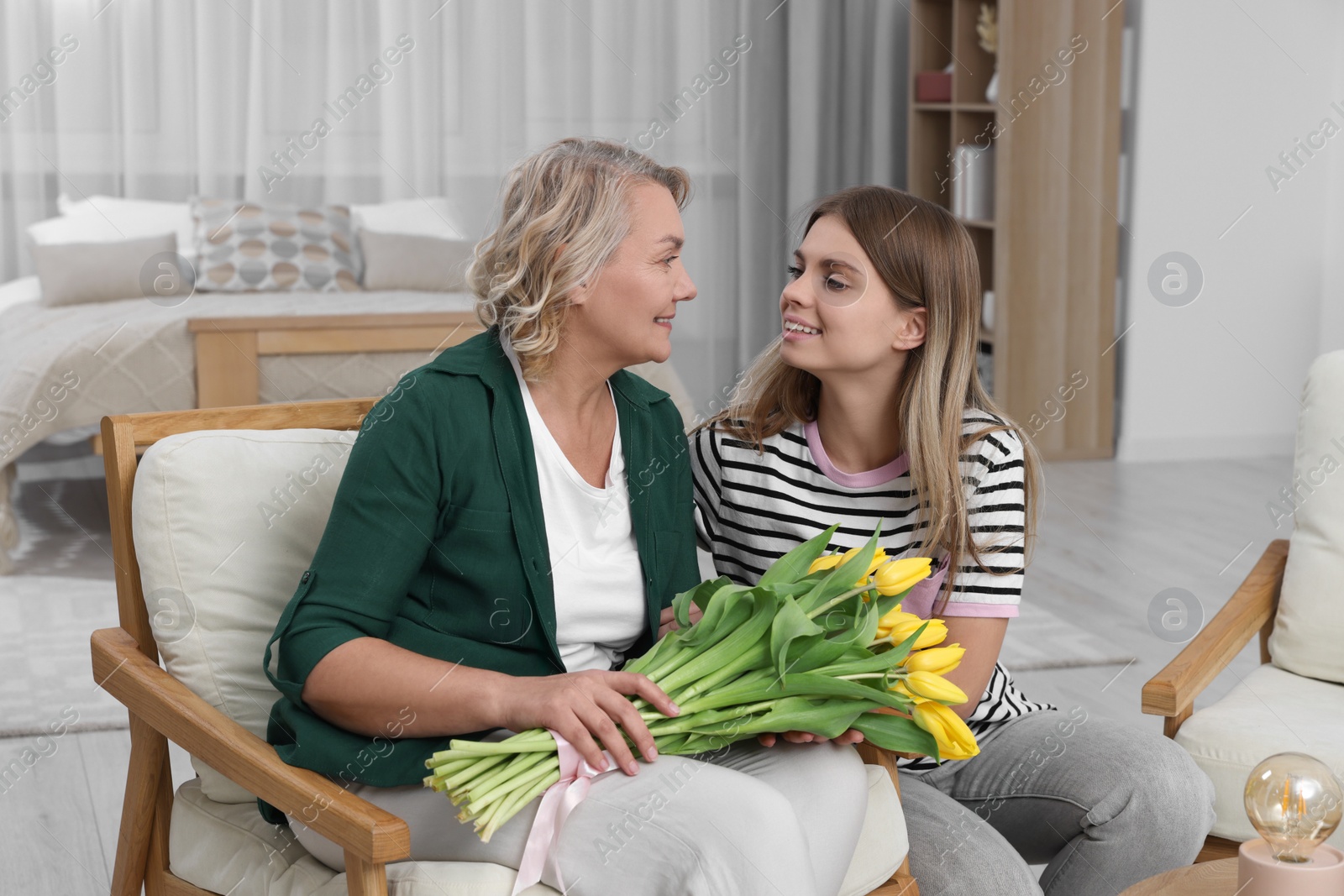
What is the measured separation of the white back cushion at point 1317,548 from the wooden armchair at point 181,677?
0.83 meters

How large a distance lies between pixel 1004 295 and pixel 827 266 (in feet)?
12.7

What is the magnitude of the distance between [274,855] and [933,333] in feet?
3.07

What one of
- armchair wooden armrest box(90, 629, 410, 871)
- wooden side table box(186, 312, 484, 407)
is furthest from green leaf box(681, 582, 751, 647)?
wooden side table box(186, 312, 484, 407)

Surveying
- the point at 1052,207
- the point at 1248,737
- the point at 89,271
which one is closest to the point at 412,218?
the point at 89,271

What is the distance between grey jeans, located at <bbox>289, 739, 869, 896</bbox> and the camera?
1.22 metres

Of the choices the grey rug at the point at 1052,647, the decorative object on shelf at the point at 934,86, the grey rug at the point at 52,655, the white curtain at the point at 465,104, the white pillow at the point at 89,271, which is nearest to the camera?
the grey rug at the point at 52,655

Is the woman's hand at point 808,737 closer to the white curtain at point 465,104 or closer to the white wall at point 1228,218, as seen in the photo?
the white wall at point 1228,218

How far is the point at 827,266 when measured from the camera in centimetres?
169

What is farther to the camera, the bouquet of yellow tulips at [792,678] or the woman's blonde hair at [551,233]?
the woman's blonde hair at [551,233]

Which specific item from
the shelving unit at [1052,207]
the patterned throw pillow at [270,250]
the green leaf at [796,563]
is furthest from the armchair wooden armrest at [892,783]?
the patterned throw pillow at [270,250]

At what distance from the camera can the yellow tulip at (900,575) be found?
4.50ft

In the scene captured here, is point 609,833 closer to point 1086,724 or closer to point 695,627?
point 695,627

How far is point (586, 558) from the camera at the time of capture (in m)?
1.54

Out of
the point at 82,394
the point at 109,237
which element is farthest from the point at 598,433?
the point at 109,237
